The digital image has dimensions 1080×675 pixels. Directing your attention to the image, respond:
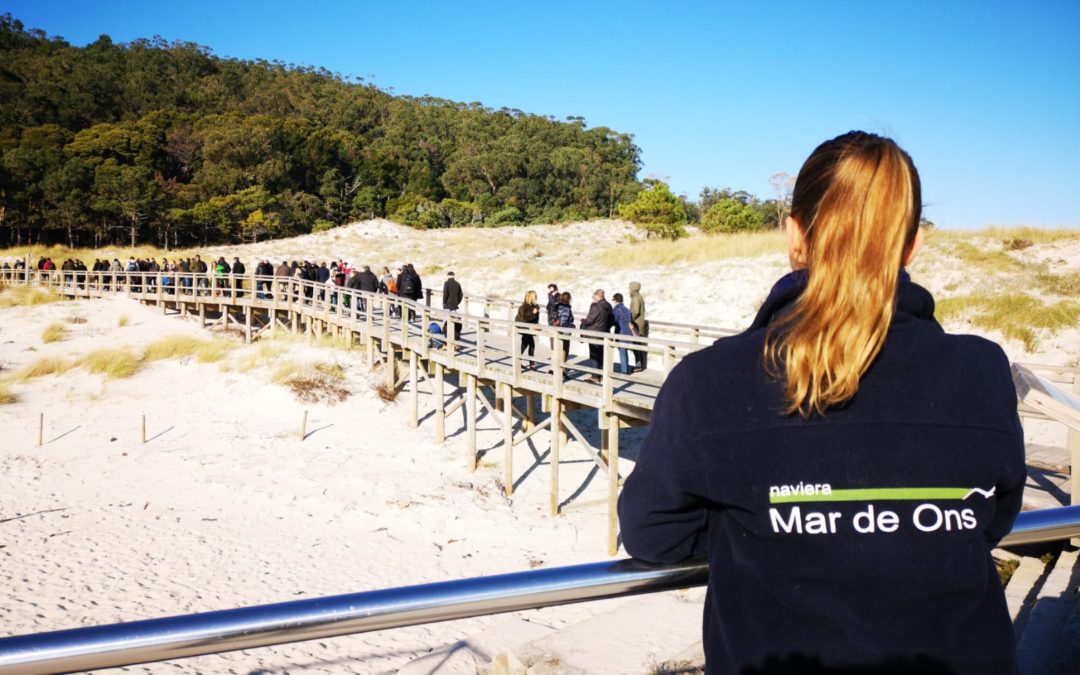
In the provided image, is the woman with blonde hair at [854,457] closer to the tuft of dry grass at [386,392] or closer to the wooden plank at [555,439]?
the wooden plank at [555,439]

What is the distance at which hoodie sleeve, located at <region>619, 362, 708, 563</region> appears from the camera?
122 cm

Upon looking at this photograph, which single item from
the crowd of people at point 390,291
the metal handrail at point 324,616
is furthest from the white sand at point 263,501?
the metal handrail at point 324,616

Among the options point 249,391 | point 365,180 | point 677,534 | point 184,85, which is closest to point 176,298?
point 249,391

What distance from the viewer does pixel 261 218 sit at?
2158 inches

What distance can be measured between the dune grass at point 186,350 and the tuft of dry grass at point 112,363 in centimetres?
57

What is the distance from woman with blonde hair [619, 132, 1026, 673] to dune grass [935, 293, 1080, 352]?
1788 cm

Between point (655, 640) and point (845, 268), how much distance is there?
4997 mm

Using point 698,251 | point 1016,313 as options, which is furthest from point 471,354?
point 698,251

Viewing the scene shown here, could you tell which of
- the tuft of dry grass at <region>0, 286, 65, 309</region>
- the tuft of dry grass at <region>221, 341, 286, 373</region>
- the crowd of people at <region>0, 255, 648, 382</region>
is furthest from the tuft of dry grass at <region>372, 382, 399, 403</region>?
the tuft of dry grass at <region>0, 286, 65, 309</region>

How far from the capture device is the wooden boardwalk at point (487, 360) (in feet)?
33.8

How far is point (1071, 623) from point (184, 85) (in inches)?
3979

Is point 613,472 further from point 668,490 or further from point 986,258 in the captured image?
point 986,258

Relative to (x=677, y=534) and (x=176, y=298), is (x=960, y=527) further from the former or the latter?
(x=176, y=298)

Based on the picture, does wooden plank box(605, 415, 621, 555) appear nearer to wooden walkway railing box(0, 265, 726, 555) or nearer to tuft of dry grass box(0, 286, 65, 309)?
wooden walkway railing box(0, 265, 726, 555)
